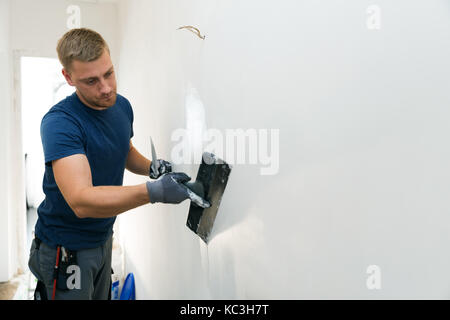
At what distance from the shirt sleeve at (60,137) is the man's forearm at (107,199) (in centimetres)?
18

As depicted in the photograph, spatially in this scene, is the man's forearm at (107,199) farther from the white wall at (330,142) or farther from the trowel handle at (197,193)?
the white wall at (330,142)

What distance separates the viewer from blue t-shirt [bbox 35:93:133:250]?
129 cm

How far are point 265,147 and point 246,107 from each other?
15cm

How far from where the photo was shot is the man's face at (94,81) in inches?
49.8

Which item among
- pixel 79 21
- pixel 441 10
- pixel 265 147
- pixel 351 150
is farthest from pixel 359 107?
pixel 79 21

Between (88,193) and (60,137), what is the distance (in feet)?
0.85

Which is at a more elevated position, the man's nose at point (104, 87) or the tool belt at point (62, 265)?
the man's nose at point (104, 87)

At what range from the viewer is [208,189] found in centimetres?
119

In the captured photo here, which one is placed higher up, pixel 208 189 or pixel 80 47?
pixel 80 47

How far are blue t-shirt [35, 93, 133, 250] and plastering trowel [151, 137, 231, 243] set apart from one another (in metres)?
0.41

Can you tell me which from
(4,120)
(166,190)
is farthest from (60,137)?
(4,120)

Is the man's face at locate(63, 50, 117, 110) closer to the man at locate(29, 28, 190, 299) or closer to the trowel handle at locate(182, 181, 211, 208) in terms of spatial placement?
the man at locate(29, 28, 190, 299)

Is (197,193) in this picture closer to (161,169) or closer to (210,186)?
(210,186)

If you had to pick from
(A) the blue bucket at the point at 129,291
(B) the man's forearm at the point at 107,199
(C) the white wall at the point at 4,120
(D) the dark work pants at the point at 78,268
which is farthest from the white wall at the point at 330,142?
(C) the white wall at the point at 4,120
